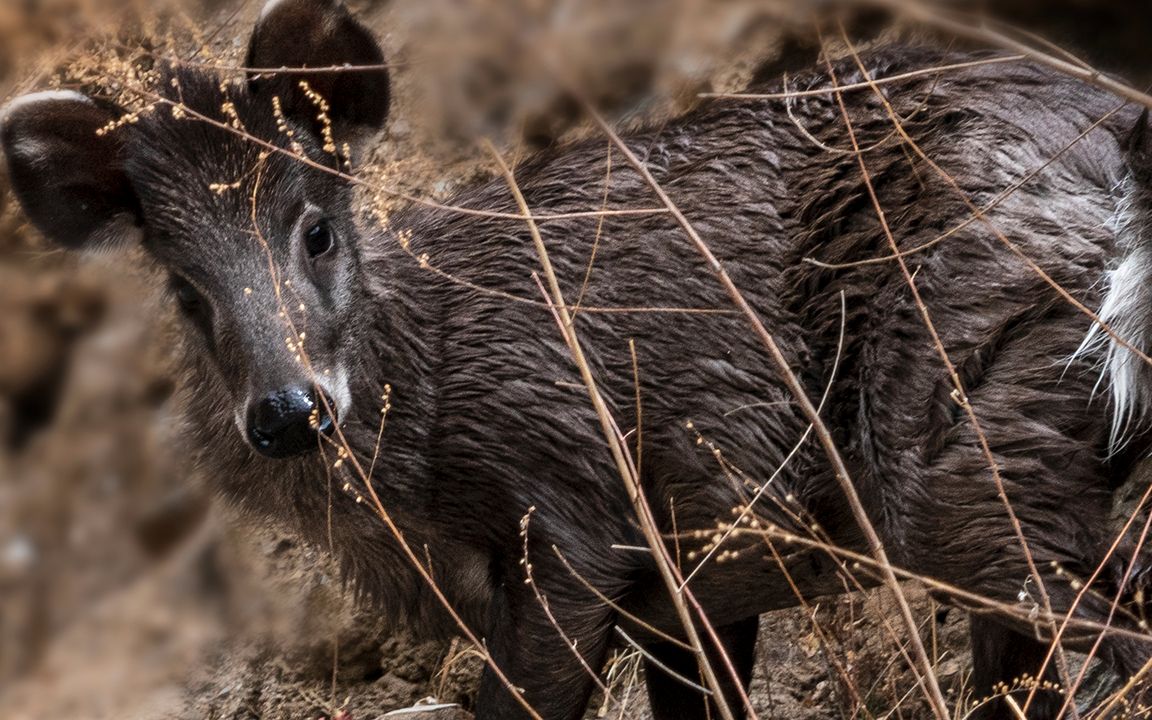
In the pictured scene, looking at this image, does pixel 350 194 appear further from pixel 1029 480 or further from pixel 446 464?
pixel 1029 480

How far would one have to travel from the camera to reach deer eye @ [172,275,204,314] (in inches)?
154

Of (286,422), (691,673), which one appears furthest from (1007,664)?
(286,422)

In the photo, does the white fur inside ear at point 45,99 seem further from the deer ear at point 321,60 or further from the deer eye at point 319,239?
the deer eye at point 319,239

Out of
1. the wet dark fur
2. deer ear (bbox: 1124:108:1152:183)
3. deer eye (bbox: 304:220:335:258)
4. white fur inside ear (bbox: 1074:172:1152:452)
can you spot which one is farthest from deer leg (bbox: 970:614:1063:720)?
deer eye (bbox: 304:220:335:258)

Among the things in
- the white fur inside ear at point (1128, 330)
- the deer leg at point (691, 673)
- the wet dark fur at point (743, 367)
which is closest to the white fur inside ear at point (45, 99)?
the wet dark fur at point (743, 367)

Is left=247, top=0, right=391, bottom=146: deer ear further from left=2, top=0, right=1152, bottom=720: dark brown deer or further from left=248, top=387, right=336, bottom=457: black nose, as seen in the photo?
left=248, top=387, right=336, bottom=457: black nose

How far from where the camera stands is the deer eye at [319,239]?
3941 mm

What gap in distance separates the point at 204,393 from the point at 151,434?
89cm

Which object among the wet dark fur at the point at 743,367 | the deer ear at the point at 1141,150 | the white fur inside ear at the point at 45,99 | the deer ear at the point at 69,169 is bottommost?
the wet dark fur at the point at 743,367

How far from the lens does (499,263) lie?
4203 millimetres

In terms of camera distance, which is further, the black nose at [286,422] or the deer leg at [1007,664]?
the deer leg at [1007,664]

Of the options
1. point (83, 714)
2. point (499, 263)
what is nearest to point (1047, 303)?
point (499, 263)

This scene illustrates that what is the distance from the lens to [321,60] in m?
3.90

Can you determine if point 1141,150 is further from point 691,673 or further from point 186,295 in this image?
point 186,295
